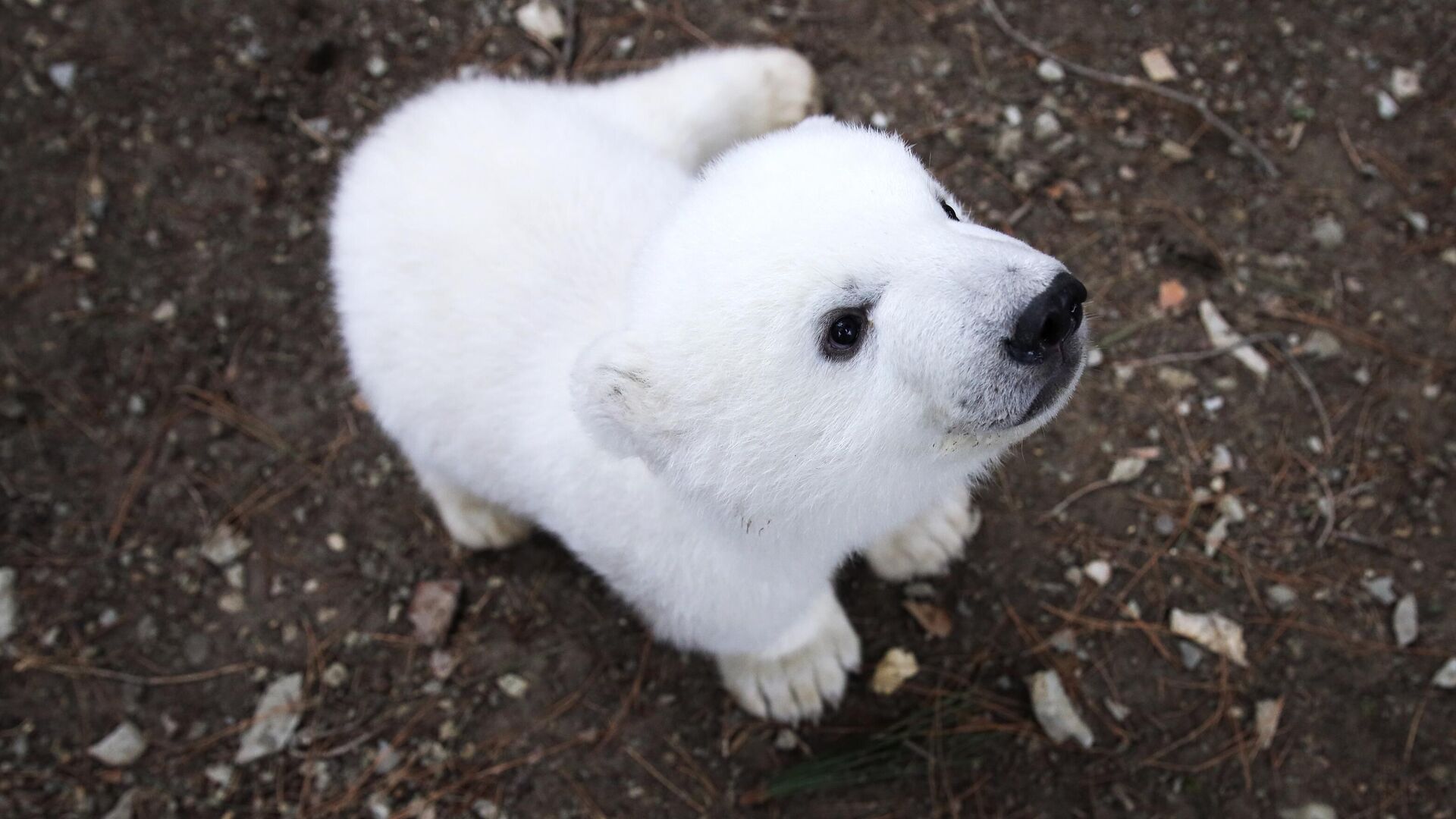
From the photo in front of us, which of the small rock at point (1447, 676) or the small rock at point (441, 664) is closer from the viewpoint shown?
the small rock at point (1447, 676)

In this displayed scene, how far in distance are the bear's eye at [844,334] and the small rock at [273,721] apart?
8.04ft

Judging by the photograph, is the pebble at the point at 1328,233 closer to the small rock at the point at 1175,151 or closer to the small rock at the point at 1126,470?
the small rock at the point at 1175,151

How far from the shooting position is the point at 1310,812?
9.42 feet

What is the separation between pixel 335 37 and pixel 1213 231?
365cm

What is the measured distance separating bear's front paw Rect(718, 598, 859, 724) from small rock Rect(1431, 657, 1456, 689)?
182 cm

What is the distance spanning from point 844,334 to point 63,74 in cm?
380

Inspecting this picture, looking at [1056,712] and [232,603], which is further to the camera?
[232,603]

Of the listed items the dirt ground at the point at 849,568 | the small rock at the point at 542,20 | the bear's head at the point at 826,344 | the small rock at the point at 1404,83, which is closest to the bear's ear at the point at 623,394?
the bear's head at the point at 826,344

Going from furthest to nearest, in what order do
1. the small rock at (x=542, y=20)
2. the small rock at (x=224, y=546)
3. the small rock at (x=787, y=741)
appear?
the small rock at (x=542, y=20) → the small rock at (x=224, y=546) → the small rock at (x=787, y=741)

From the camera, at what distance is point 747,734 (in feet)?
10.2

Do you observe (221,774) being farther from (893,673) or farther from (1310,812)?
(1310,812)

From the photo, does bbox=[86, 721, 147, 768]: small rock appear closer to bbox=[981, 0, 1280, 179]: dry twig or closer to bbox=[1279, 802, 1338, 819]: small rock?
bbox=[1279, 802, 1338, 819]: small rock

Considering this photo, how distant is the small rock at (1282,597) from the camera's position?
308cm

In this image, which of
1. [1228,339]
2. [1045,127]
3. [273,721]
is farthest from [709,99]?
[273,721]
